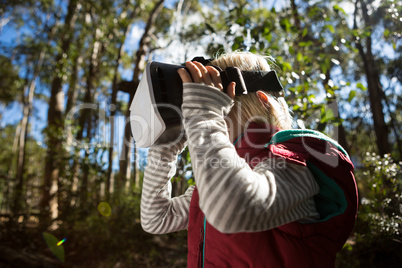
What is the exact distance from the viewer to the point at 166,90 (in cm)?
86

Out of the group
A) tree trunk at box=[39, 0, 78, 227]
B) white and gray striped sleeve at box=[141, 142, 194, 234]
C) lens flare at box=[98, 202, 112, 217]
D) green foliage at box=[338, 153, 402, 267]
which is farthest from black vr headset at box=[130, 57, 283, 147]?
tree trunk at box=[39, 0, 78, 227]

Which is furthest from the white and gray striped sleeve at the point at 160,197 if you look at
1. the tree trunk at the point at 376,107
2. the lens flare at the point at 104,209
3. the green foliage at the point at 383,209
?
the tree trunk at the point at 376,107

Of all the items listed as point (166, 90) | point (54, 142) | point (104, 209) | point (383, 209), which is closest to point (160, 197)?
point (166, 90)

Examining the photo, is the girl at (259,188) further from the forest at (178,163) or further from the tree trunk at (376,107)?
the tree trunk at (376,107)

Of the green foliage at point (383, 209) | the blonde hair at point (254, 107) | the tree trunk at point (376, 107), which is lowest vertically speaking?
the green foliage at point (383, 209)

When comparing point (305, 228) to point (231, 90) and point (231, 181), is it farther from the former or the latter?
point (231, 90)

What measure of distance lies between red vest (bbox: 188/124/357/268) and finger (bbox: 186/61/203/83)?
Answer: 275 mm

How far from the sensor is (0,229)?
16.8ft

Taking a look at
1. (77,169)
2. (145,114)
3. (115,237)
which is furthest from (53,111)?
(145,114)

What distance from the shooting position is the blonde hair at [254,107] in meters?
0.96

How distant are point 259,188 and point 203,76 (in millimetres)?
364

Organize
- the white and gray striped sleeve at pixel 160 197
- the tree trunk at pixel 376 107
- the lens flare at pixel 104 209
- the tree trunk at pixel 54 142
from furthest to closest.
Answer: the tree trunk at pixel 54 142
the tree trunk at pixel 376 107
the lens flare at pixel 104 209
the white and gray striped sleeve at pixel 160 197

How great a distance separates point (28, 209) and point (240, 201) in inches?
250

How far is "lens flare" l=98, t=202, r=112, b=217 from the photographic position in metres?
5.06
